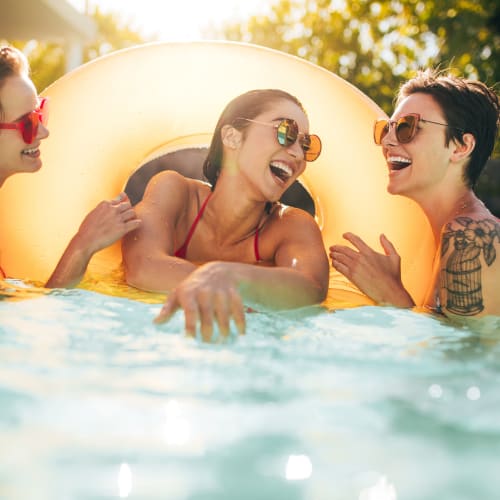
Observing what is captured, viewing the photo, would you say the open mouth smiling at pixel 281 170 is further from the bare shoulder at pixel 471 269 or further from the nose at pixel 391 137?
the bare shoulder at pixel 471 269

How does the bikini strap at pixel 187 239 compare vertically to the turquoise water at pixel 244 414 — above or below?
above

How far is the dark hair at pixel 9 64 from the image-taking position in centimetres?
263

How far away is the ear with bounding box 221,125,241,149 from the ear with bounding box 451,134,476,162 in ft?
2.82

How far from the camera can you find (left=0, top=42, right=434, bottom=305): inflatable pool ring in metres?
2.92

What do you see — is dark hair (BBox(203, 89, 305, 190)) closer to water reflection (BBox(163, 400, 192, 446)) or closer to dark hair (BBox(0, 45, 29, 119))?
dark hair (BBox(0, 45, 29, 119))

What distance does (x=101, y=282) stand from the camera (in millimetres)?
2734

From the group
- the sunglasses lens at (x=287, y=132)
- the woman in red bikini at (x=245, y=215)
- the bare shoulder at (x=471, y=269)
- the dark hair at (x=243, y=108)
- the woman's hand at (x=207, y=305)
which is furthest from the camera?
the dark hair at (x=243, y=108)

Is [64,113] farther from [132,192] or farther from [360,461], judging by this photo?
[360,461]

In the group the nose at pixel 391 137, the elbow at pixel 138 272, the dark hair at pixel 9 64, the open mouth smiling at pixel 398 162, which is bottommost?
the elbow at pixel 138 272

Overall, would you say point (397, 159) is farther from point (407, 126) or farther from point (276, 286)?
point (276, 286)

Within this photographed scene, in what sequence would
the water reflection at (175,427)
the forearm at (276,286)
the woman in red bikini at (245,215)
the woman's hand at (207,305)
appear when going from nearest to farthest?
the water reflection at (175,427)
the woman's hand at (207,305)
the forearm at (276,286)
the woman in red bikini at (245,215)

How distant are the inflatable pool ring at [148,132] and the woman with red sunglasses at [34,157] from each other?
173mm

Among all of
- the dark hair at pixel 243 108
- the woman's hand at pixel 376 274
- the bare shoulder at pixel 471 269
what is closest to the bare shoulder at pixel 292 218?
the woman's hand at pixel 376 274

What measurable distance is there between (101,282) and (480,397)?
1.71 metres
